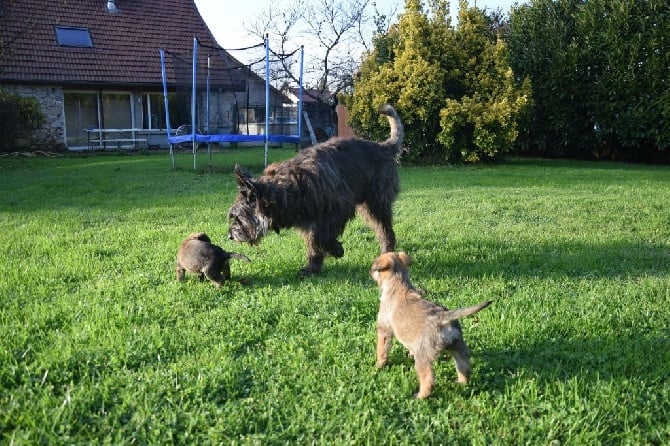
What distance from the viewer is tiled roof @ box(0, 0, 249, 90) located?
67.8ft

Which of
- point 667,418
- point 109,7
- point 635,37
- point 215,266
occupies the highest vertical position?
point 109,7

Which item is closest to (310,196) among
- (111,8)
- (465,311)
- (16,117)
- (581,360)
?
(465,311)

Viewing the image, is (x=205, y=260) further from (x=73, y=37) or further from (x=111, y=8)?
(x=111, y=8)

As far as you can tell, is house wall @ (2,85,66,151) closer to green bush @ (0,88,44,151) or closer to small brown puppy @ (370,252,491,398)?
green bush @ (0,88,44,151)

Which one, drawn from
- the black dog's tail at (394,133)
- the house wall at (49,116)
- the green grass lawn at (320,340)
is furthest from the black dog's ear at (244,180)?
the house wall at (49,116)

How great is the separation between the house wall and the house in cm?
4

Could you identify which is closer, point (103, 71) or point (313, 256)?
point (313, 256)

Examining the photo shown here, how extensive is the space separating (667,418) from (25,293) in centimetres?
451

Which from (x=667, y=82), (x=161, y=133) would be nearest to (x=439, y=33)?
(x=667, y=82)

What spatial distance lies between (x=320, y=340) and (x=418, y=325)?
89 cm

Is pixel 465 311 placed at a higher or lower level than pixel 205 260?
higher

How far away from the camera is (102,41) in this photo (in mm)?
23125

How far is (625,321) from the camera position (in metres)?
3.73

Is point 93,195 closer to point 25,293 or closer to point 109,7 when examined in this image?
point 25,293
